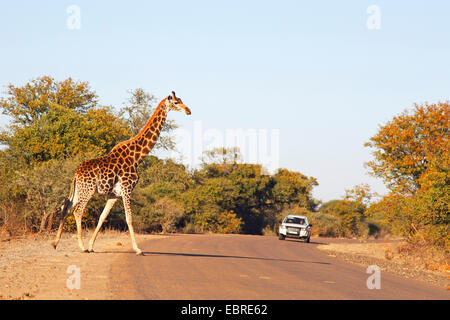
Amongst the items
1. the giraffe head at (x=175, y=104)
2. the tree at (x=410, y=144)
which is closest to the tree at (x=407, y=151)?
the tree at (x=410, y=144)

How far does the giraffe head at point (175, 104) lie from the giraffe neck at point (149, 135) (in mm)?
258

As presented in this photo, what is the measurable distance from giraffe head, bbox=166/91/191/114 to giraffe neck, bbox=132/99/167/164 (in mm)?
258

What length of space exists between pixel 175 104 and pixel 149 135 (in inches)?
51.6

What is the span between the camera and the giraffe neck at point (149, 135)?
57.1ft

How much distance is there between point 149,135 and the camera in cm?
1784

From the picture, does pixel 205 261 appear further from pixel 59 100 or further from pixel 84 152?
pixel 59 100

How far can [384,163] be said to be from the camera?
107 feet

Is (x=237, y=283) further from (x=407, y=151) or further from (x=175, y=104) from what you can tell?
(x=407, y=151)

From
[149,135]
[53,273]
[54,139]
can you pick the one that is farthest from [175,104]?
[54,139]

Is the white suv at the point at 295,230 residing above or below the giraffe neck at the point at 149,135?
below

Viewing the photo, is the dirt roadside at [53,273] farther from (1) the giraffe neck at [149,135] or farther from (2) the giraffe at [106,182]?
(1) the giraffe neck at [149,135]

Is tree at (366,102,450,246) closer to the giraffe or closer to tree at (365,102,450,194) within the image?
tree at (365,102,450,194)
